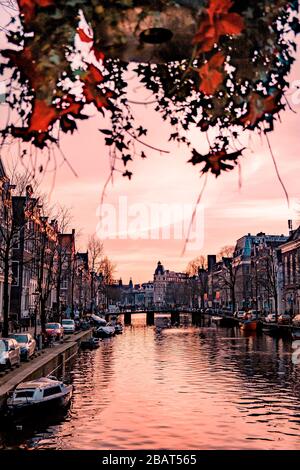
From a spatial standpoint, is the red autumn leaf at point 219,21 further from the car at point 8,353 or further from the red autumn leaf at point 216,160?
the car at point 8,353

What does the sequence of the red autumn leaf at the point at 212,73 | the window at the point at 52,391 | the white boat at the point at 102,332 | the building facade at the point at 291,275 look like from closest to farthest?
the red autumn leaf at the point at 212,73 → the window at the point at 52,391 → the white boat at the point at 102,332 → the building facade at the point at 291,275

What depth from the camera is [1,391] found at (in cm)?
2139

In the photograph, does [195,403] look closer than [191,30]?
No

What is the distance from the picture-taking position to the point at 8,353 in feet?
90.6

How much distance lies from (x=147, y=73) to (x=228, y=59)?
830 millimetres

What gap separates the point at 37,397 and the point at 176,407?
20.2ft

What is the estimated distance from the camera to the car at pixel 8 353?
89.2ft

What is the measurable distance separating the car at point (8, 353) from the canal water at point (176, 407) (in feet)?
12.0

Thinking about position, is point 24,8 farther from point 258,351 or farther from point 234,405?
point 258,351

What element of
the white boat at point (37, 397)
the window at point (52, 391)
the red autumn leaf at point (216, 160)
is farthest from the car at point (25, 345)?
the red autumn leaf at point (216, 160)

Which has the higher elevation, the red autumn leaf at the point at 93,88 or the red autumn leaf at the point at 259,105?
the red autumn leaf at the point at 93,88

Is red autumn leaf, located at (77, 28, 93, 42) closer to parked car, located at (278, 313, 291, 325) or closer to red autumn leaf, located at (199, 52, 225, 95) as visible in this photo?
red autumn leaf, located at (199, 52, 225, 95)

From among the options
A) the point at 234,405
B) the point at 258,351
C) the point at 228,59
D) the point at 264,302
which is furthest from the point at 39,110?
the point at 264,302

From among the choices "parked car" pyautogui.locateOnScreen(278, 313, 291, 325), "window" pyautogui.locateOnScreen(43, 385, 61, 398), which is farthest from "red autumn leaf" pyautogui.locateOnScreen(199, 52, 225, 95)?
"parked car" pyautogui.locateOnScreen(278, 313, 291, 325)
